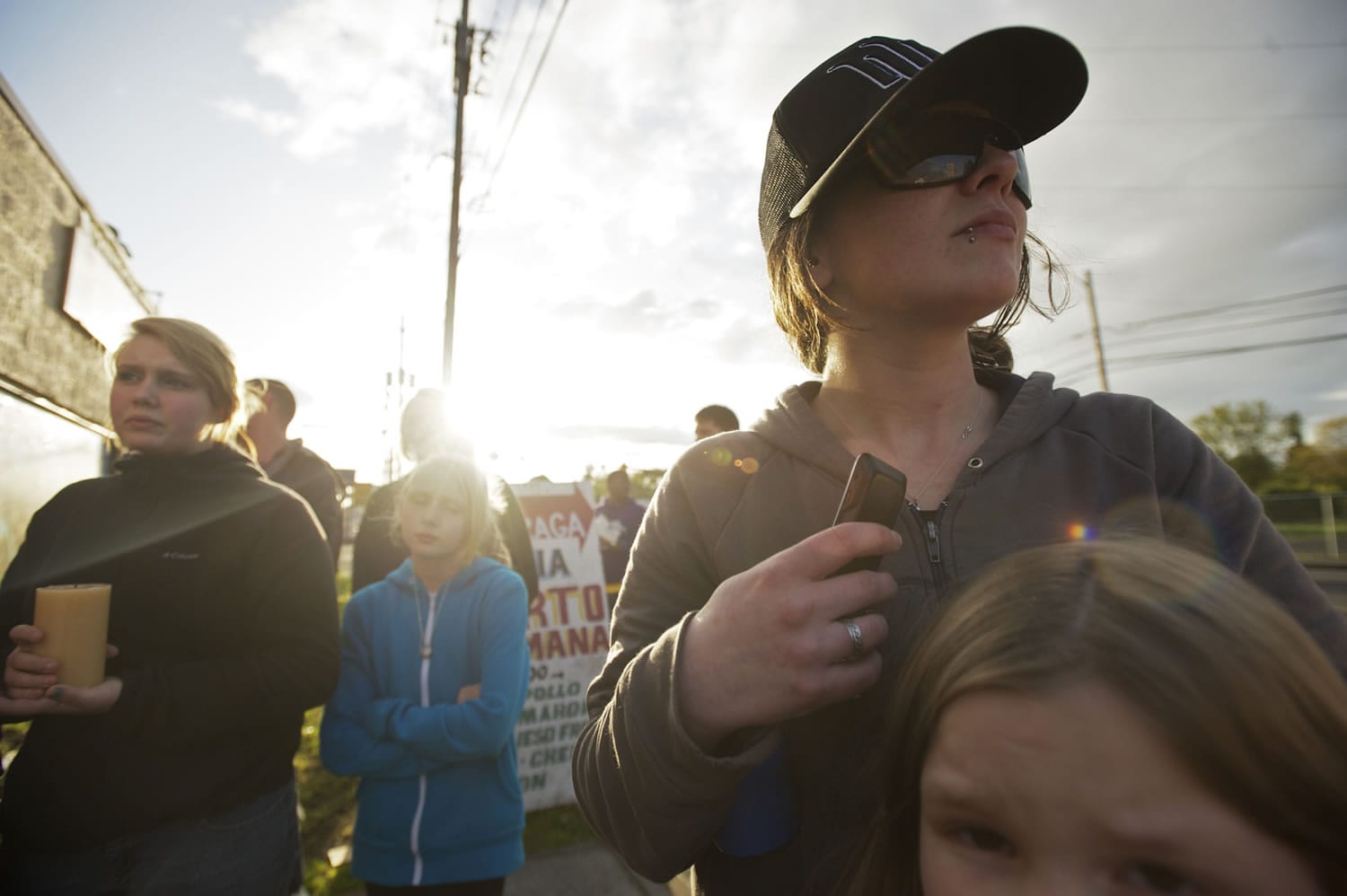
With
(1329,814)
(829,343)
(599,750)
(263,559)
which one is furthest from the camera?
(263,559)

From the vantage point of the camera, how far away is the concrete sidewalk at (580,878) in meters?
3.40

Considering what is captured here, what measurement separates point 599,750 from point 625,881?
3124mm

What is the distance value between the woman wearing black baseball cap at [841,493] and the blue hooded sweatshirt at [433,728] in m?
1.46

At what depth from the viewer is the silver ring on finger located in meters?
0.74

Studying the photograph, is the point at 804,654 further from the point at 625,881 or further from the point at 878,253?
the point at 625,881

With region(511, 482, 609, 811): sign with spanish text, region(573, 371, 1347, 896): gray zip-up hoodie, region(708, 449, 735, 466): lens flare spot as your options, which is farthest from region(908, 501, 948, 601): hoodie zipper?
region(511, 482, 609, 811): sign with spanish text

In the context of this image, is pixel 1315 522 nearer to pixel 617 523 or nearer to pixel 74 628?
pixel 617 523

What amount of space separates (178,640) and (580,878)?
2510 millimetres

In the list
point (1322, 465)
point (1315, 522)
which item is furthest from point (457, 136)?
point (1322, 465)

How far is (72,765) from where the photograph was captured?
1691mm

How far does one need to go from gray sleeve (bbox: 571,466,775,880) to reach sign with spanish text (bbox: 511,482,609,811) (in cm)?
331

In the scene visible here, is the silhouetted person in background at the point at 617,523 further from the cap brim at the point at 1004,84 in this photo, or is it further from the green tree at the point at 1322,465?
the green tree at the point at 1322,465

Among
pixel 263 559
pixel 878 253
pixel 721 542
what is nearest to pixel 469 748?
pixel 263 559

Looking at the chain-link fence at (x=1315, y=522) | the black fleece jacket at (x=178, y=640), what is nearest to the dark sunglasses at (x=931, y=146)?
the black fleece jacket at (x=178, y=640)
